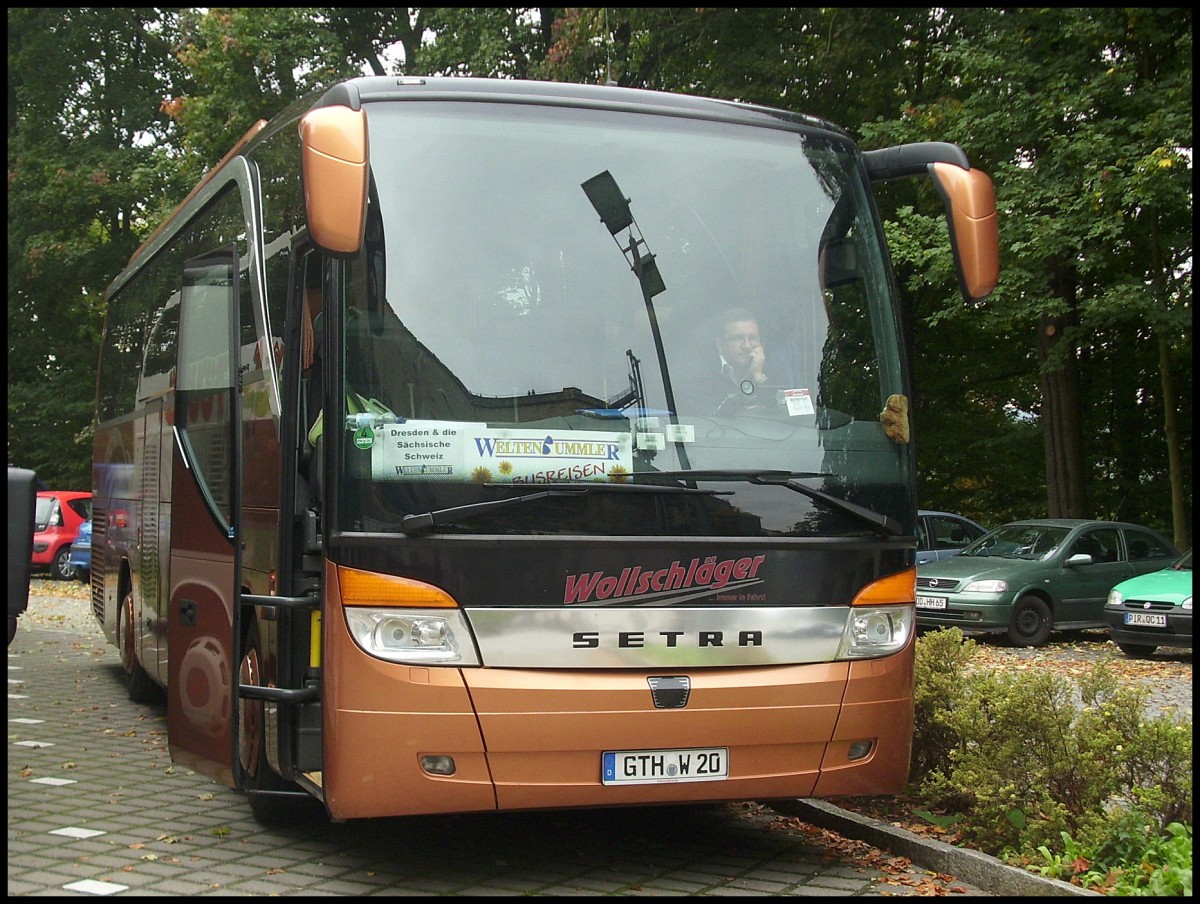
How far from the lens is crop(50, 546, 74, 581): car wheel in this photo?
2983 centimetres

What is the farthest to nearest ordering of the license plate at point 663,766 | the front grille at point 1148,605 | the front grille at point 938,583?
1. the front grille at point 938,583
2. the front grille at point 1148,605
3. the license plate at point 663,766

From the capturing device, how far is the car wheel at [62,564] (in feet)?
97.9

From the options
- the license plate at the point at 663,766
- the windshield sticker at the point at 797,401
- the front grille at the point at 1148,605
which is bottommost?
the front grille at the point at 1148,605

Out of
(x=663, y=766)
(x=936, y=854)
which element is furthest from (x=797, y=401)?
(x=936, y=854)

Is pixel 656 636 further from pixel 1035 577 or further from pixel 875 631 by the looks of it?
pixel 1035 577

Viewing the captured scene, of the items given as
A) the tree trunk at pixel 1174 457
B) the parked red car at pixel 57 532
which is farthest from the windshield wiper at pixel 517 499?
the parked red car at pixel 57 532

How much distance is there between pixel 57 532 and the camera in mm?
29844

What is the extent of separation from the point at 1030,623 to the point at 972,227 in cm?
1299

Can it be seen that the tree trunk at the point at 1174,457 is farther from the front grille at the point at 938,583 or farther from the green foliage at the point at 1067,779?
the green foliage at the point at 1067,779

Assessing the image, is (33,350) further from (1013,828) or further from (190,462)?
(1013,828)

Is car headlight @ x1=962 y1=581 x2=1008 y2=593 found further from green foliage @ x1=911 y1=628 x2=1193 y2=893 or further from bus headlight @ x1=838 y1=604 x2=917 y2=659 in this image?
bus headlight @ x1=838 y1=604 x2=917 y2=659

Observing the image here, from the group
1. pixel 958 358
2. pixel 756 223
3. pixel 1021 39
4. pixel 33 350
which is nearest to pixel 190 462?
pixel 756 223

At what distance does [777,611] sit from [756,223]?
5.64ft

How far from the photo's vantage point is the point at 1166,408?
24.1m
